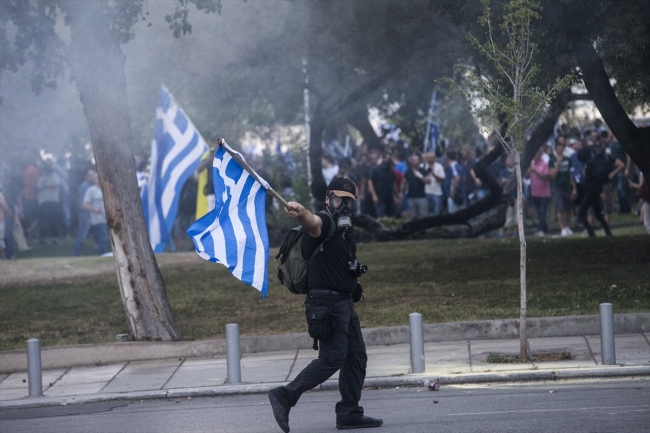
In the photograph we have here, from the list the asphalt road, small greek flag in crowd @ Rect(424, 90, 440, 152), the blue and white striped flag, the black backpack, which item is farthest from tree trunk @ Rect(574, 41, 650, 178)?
small greek flag in crowd @ Rect(424, 90, 440, 152)

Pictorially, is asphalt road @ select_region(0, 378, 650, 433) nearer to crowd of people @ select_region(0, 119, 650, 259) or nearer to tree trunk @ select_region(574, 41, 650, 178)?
tree trunk @ select_region(574, 41, 650, 178)

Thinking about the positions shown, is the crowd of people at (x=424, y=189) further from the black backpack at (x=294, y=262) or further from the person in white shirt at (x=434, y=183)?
the black backpack at (x=294, y=262)

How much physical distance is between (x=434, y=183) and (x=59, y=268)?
26.1 feet

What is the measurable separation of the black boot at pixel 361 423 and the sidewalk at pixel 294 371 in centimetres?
174

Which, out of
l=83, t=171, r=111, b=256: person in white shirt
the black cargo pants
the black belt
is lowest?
the black cargo pants

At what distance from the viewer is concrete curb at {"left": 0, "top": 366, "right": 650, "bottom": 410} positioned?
8.34 m

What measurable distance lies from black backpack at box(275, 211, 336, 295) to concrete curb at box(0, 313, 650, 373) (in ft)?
12.8

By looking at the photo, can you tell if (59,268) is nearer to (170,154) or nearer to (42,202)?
(170,154)

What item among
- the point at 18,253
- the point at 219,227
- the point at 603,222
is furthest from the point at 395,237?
the point at 219,227

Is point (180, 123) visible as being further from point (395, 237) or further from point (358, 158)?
point (358, 158)

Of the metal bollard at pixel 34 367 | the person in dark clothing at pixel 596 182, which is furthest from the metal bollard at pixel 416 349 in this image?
the person in dark clothing at pixel 596 182

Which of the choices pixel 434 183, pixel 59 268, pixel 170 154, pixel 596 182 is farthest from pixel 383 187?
pixel 59 268

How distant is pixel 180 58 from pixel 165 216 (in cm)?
498

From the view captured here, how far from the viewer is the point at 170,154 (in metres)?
14.0
